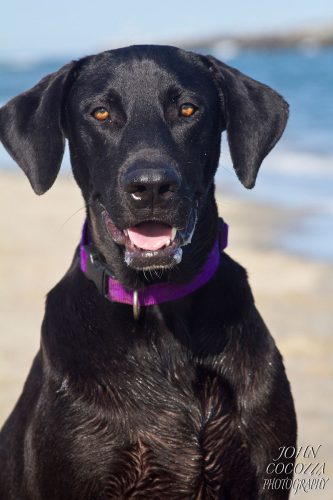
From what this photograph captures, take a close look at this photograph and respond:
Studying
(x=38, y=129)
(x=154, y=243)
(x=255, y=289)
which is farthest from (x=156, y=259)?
(x=255, y=289)

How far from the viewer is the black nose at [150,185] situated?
12.0 ft

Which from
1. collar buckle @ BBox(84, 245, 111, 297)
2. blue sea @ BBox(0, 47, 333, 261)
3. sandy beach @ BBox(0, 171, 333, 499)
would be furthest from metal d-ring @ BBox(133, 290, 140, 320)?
blue sea @ BBox(0, 47, 333, 261)

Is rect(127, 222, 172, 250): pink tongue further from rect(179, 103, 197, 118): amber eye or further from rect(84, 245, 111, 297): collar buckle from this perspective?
rect(179, 103, 197, 118): amber eye

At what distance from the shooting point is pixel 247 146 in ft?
13.7

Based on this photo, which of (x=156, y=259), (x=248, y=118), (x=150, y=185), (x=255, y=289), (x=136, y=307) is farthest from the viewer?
(x=255, y=289)

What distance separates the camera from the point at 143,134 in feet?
12.7

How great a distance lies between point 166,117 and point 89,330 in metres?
0.85

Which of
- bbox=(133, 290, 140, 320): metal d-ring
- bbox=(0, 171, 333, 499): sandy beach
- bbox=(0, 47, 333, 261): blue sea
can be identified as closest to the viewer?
bbox=(133, 290, 140, 320): metal d-ring

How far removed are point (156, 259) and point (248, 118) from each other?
765mm

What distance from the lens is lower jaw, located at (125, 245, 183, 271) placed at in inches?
149

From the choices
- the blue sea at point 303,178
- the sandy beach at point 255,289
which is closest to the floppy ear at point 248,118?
the sandy beach at point 255,289

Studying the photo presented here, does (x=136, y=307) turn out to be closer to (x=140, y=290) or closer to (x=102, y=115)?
(x=140, y=290)

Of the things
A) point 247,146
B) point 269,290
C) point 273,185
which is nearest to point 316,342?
point 269,290

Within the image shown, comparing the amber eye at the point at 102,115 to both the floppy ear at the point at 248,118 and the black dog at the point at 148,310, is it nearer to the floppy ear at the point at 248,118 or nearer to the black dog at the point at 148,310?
the black dog at the point at 148,310
